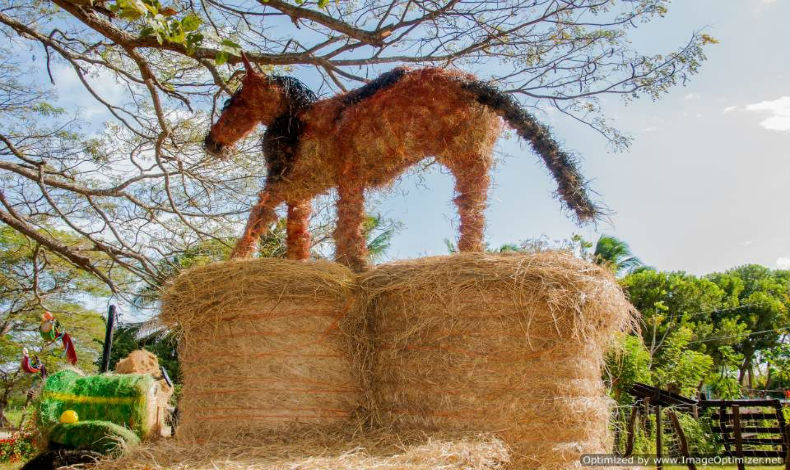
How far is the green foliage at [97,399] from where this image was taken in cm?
454

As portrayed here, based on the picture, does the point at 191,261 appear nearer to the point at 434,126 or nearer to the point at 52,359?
the point at 434,126

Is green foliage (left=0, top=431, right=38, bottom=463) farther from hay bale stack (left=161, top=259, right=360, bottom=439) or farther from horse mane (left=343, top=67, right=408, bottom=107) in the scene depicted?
horse mane (left=343, top=67, right=408, bottom=107)

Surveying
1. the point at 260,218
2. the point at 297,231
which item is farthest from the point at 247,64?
the point at 297,231

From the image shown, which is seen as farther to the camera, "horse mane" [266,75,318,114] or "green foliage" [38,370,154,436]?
"green foliage" [38,370,154,436]

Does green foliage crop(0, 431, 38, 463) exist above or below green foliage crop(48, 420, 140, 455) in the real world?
below

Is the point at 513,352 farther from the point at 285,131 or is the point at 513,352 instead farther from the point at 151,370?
the point at 151,370

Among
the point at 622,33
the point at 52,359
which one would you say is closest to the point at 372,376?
the point at 622,33

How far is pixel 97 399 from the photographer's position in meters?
4.70

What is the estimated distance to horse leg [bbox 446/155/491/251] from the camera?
358cm

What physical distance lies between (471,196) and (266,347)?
5.05ft

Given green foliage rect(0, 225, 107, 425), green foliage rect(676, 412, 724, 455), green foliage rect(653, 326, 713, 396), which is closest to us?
green foliage rect(676, 412, 724, 455)

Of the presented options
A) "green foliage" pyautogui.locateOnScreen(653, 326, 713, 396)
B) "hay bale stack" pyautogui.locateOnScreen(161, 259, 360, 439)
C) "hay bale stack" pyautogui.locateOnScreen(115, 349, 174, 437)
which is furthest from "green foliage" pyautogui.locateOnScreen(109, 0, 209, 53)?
"green foliage" pyautogui.locateOnScreen(653, 326, 713, 396)

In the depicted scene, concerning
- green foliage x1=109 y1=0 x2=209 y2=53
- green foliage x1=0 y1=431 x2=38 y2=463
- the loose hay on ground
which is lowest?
green foliage x1=0 y1=431 x2=38 y2=463

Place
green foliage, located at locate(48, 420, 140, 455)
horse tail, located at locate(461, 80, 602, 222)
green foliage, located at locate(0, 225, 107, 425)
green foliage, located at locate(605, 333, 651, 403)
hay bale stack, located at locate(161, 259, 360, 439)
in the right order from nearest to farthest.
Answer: hay bale stack, located at locate(161, 259, 360, 439) → horse tail, located at locate(461, 80, 602, 222) → green foliage, located at locate(48, 420, 140, 455) → green foliage, located at locate(605, 333, 651, 403) → green foliage, located at locate(0, 225, 107, 425)
